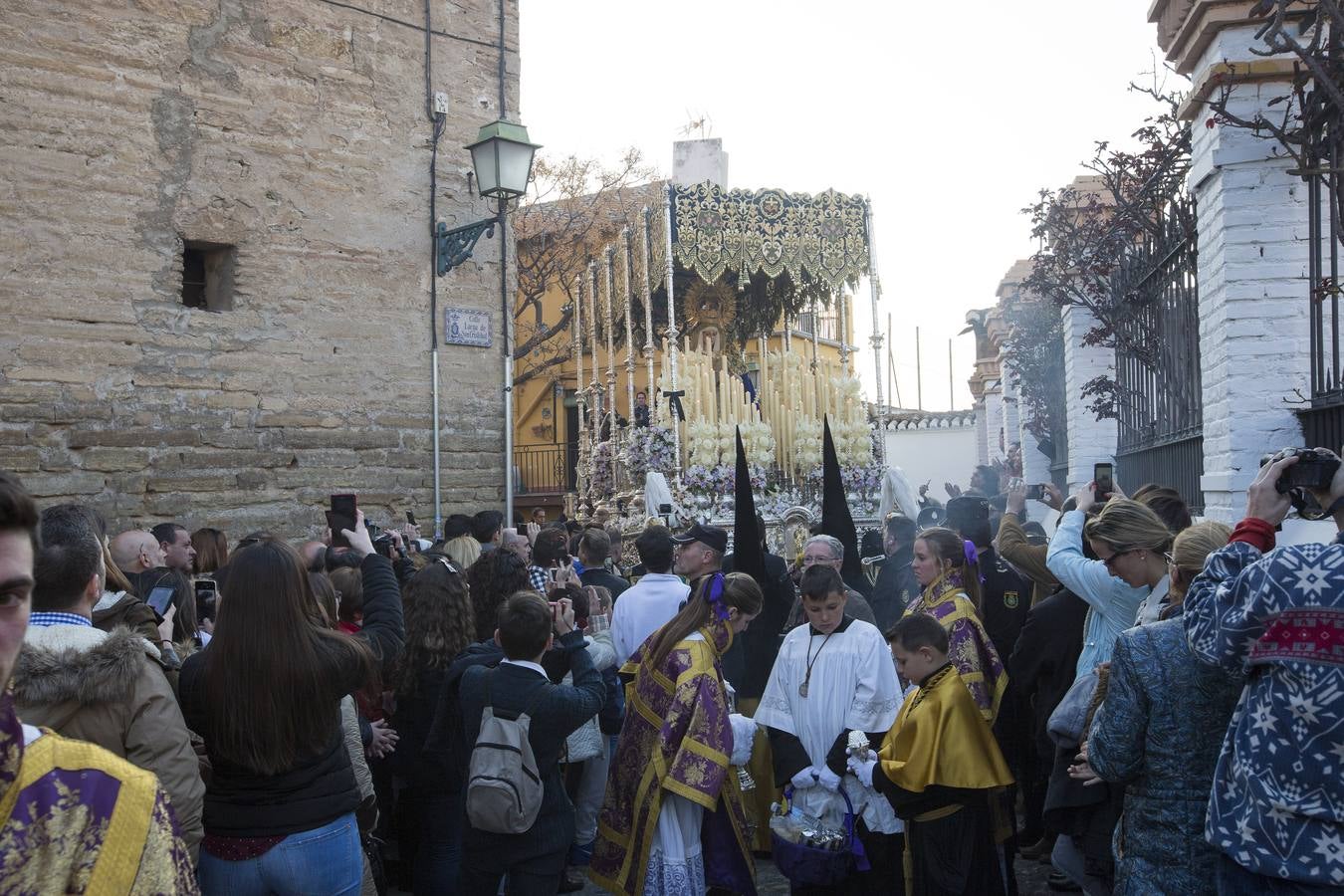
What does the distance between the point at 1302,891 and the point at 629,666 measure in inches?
117

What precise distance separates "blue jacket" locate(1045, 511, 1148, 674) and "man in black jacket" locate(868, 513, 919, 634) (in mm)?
2461

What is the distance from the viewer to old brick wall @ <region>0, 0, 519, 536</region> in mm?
8555

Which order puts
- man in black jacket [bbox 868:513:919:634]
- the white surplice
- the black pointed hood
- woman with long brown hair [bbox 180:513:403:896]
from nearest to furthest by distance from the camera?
woman with long brown hair [bbox 180:513:403:896] → the white surplice → the black pointed hood → man in black jacket [bbox 868:513:919:634]

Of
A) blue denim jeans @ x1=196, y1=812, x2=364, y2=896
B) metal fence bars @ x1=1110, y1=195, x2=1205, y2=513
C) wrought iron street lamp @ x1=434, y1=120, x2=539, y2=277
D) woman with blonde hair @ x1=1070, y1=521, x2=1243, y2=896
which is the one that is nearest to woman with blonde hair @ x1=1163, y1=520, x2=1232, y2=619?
woman with blonde hair @ x1=1070, y1=521, x2=1243, y2=896

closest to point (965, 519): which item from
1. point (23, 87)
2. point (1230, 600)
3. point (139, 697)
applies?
point (1230, 600)

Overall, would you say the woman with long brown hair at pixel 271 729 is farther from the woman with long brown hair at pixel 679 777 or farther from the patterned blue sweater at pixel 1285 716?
the patterned blue sweater at pixel 1285 716

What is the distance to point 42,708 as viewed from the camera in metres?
2.87

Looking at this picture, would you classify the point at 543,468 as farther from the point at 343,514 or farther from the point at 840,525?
the point at 343,514

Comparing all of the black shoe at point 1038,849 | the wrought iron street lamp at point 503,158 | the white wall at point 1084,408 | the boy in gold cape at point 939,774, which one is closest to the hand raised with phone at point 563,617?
the boy in gold cape at point 939,774

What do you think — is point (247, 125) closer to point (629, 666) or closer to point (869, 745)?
point (629, 666)

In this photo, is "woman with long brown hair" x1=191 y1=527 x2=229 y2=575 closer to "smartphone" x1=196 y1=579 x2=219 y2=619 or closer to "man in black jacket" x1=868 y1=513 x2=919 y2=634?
"smartphone" x1=196 y1=579 x2=219 y2=619

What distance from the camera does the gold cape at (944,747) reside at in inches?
163

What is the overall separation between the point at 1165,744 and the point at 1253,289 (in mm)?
4322

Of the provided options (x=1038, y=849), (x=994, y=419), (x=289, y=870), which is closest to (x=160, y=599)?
(x=289, y=870)
